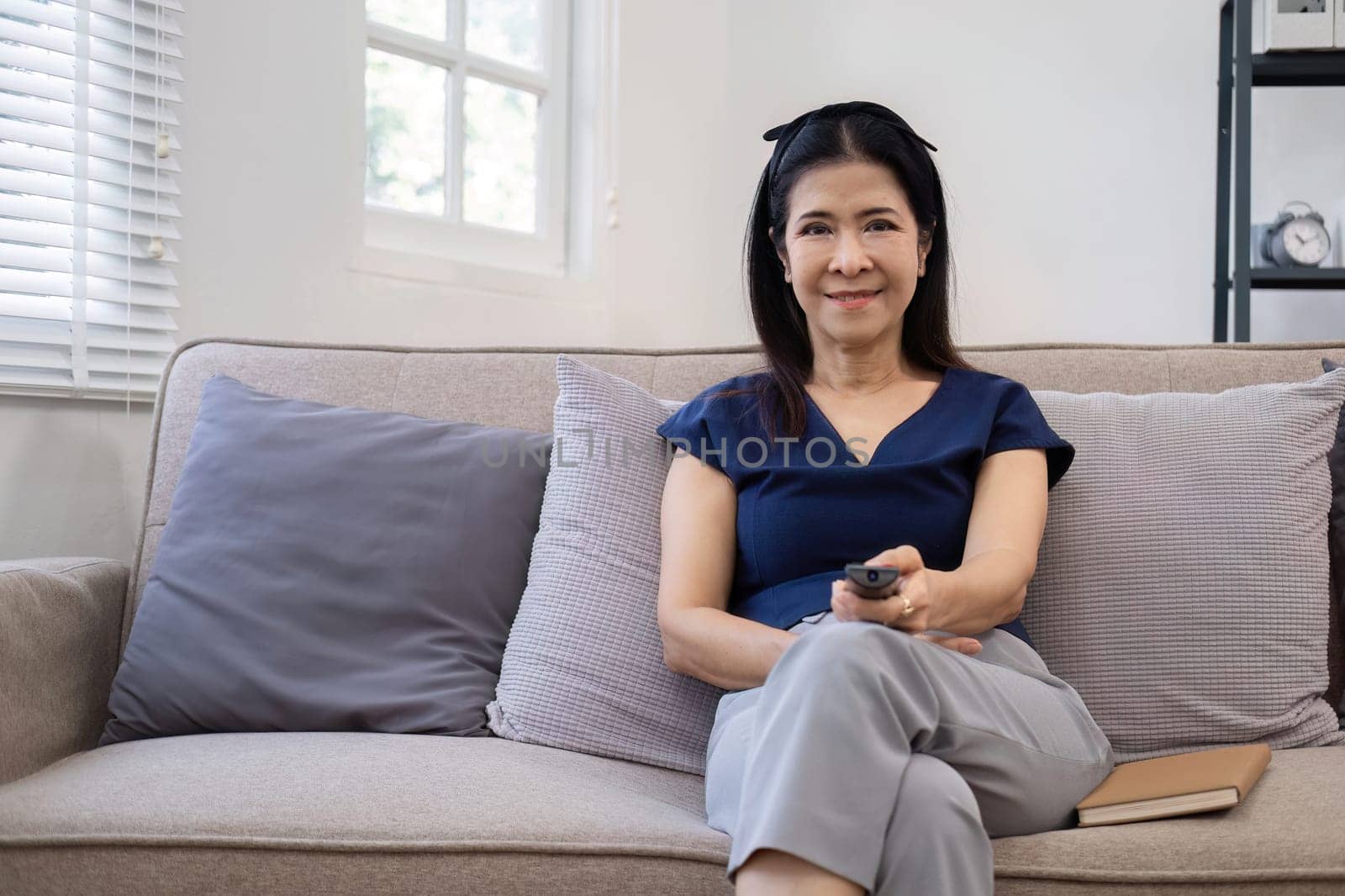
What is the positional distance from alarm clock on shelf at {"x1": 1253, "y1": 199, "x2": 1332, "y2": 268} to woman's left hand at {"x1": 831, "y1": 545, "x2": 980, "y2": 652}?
5.79 feet

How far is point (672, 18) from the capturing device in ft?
10.6

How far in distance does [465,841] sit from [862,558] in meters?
0.55

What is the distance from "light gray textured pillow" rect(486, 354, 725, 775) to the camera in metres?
1.46

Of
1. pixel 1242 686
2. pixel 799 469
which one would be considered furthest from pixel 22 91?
pixel 1242 686

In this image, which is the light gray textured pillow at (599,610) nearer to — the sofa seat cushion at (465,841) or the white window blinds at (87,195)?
the sofa seat cushion at (465,841)

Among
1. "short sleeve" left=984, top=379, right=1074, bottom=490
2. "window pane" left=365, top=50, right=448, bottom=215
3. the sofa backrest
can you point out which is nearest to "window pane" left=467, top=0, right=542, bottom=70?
"window pane" left=365, top=50, right=448, bottom=215

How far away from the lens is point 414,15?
9.33 ft

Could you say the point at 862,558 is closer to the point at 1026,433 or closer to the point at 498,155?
the point at 1026,433

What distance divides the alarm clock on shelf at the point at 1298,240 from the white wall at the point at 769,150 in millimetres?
254

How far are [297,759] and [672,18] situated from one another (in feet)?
8.07

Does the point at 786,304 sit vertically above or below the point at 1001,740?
above

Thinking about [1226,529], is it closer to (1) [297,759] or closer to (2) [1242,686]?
(2) [1242,686]

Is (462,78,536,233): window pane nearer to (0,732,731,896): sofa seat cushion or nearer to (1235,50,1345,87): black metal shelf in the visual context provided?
(1235,50,1345,87): black metal shelf

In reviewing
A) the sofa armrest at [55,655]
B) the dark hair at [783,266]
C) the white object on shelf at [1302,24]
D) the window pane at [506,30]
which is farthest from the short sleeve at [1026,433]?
the window pane at [506,30]
